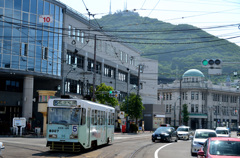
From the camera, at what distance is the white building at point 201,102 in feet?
340

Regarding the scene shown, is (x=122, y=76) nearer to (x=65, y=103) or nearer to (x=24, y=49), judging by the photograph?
(x=24, y=49)

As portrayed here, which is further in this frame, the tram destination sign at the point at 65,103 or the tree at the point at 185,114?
the tree at the point at 185,114

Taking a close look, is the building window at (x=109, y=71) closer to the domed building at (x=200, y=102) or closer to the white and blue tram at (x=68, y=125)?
the domed building at (x=200, y=102)

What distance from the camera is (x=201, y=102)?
10381cm

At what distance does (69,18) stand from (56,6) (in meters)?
3.69

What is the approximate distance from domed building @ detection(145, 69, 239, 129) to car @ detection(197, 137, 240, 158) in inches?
3466

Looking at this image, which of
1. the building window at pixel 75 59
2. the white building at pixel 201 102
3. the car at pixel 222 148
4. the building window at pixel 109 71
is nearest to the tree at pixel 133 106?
the building window at pixel 109 71

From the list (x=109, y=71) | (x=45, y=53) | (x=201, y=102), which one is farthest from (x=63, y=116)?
(x=201, y=102)

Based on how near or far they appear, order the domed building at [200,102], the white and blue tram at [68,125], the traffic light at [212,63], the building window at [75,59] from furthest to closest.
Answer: the domed building at [200,102] → the building window at [75,59] → the traffic light at [212,63] → the white and blue tram at [68,125]

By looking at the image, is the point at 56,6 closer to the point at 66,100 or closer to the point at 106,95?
the point at 106,95

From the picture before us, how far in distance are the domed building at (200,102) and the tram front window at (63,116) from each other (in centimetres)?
8219

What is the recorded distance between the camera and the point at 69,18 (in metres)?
49.9

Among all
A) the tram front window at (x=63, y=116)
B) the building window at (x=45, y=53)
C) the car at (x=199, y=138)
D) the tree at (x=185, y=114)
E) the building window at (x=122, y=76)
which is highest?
the building window at (x=45, y=53)

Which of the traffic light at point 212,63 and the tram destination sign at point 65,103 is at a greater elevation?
the traffic light at point 212,63
